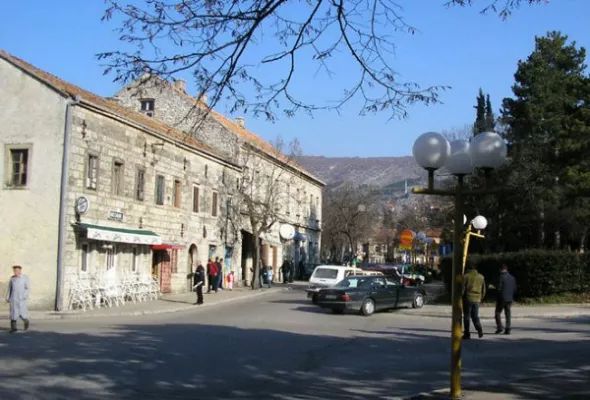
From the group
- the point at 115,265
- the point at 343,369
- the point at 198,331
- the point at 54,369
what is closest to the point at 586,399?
the point at 343,369

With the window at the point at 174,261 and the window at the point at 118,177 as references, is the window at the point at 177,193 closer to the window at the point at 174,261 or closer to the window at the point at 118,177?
the window at the point at 174,261

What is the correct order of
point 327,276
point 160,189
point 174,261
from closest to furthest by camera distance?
point 327,276, point 160,189, point 174,261

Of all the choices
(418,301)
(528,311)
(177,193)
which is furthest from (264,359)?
(177,193)

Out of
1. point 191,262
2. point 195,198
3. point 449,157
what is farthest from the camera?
point 195,198

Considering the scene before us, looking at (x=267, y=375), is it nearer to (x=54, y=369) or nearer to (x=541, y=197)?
(x=54, y=369)

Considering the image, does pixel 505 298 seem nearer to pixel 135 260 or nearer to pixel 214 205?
pixel 135 260

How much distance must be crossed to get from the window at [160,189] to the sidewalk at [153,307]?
4470 mm

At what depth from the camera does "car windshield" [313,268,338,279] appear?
29.0 m

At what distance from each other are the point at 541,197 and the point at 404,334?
2214 cm

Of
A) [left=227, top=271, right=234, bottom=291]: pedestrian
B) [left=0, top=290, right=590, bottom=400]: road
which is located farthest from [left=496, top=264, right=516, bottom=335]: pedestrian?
[left=227, top=271, right=234, bottom=291]: pedestrian

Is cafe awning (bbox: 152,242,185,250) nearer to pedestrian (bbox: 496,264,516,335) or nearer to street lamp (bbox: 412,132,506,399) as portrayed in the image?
pedestrian (bbox: 496,264,516,335)

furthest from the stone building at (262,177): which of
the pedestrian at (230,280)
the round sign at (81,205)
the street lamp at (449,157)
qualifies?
the street lamp at (449,157)

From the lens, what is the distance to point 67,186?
24406 mm

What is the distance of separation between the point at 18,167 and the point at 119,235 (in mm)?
4527
